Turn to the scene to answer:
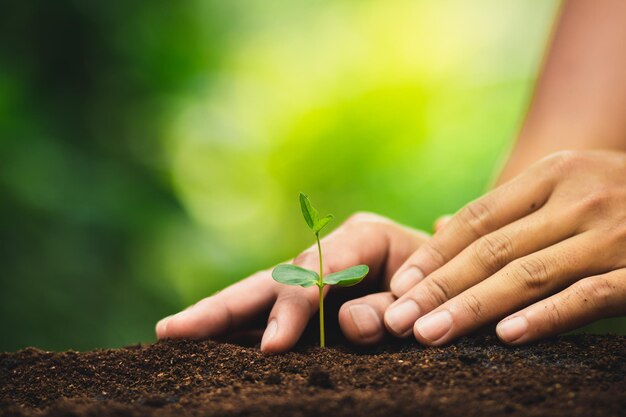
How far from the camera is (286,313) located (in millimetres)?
1502

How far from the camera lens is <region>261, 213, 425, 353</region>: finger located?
1450 mm

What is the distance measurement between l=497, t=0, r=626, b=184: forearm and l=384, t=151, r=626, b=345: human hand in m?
0.26

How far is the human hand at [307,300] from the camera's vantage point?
1.48 metres

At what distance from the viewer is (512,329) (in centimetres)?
131

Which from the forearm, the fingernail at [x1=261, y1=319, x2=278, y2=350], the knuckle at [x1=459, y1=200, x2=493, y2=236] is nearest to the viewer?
the fingernail at [x1=261, y1=319, x2=278, y2=350]

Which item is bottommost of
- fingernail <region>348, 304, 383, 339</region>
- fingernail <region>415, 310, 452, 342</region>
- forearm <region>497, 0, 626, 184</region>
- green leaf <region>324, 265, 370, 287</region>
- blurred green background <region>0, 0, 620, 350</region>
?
fingernail <region>415, 310, 452, 342</region>

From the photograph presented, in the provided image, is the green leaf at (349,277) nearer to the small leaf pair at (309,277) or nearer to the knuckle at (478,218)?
the small leaf pair at (309,277)

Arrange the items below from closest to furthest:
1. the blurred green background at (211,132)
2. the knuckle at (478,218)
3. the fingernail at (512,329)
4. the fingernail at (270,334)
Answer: the fingernail at (512,329), the fingernail at (270,334), the knuckle at (478,218), the blurred green background at (211,132)

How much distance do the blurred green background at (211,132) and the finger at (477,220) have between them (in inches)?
80.2

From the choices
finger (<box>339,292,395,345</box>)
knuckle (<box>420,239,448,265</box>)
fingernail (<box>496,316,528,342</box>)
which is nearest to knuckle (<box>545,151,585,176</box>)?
knuckle (<box>420,239,448,265</box>)

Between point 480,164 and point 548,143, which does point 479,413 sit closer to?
point 548,143

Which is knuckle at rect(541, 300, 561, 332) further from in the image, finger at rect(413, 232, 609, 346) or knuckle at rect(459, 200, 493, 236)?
knuckle at rect(459, 200, 493, 236)

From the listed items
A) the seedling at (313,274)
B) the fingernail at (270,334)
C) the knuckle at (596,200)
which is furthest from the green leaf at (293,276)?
the knuckle at (596,200)

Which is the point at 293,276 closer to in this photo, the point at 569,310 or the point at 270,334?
the point at 270,334
